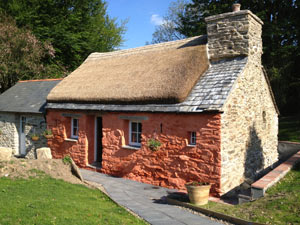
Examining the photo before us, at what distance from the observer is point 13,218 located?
560cm

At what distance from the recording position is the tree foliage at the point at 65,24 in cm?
2421

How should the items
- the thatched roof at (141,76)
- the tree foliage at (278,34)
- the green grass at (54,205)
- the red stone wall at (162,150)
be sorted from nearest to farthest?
the green grass at (54,205) < the red stone wall at (162,150) < the thatched roof at (141,76) < the tree foliage at (278,34)

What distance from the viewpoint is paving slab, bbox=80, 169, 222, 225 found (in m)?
6.54

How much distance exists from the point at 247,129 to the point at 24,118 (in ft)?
37.6

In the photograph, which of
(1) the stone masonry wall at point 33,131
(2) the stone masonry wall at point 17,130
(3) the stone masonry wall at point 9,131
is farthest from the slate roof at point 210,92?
(3) the stone masonry wall at point 9,131

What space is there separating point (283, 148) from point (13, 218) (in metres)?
13.1

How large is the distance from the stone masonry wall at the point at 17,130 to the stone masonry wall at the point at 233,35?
899 cm

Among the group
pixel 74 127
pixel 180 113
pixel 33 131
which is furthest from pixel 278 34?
pixel 33 131

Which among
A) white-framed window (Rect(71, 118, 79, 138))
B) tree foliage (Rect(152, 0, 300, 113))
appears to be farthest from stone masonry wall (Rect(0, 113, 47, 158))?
tree foliage (Rect(152, 0, 300, 113))

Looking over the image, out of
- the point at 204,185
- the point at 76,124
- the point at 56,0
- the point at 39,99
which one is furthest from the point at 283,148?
the point at 56,0

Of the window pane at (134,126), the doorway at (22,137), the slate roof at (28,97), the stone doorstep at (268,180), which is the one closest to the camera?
the stone doorstep at (268,180)

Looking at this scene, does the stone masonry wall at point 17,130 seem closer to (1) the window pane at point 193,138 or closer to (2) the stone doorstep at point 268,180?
(1) the window pane at point 193,138

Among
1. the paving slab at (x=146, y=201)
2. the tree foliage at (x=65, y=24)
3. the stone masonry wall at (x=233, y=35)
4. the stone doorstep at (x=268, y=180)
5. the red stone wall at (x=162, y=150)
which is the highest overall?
the tree foliage at (x=65, y=24)

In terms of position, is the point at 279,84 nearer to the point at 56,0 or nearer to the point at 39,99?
the point at 39,99
